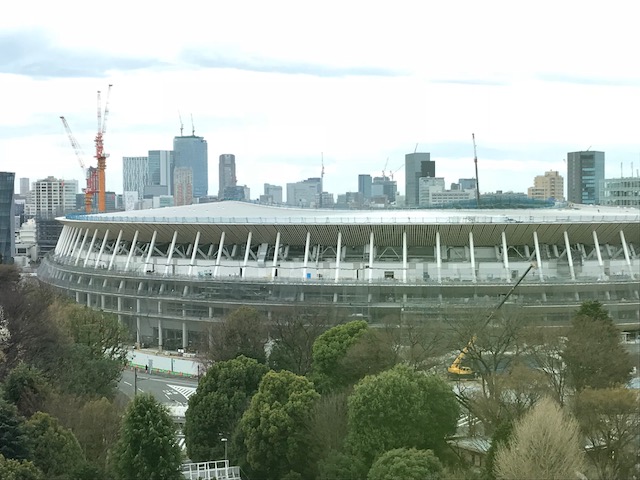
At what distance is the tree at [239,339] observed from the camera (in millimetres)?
38816

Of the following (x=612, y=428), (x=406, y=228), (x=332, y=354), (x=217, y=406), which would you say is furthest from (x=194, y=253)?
(x=612, y=428)

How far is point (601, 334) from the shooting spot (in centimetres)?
3322

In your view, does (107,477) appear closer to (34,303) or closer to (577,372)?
(577,372)

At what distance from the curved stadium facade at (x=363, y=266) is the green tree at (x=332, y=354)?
42.3 ft

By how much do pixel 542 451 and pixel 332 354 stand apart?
44.1 feet

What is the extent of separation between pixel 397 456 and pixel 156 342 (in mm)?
34978

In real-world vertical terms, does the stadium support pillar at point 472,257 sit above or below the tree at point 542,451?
above

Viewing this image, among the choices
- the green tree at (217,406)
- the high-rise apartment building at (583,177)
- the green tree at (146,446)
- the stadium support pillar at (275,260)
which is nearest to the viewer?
the green tree at (146,446)

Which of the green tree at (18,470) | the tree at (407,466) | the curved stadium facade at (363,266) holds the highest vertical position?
the curved stadium facade at (363,266)

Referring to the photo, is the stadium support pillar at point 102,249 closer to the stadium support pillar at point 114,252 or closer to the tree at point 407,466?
the stadium support pillar at point 114,252

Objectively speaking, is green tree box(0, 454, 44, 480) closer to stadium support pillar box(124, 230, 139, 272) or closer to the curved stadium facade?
the curved stadium facade

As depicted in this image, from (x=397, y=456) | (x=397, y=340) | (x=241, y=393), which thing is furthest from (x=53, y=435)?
(x=397, y=340)

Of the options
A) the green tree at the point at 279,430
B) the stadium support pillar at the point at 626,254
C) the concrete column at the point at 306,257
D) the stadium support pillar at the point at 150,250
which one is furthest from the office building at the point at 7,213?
the green tree at the point at 279,430

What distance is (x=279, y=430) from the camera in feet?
92.9
